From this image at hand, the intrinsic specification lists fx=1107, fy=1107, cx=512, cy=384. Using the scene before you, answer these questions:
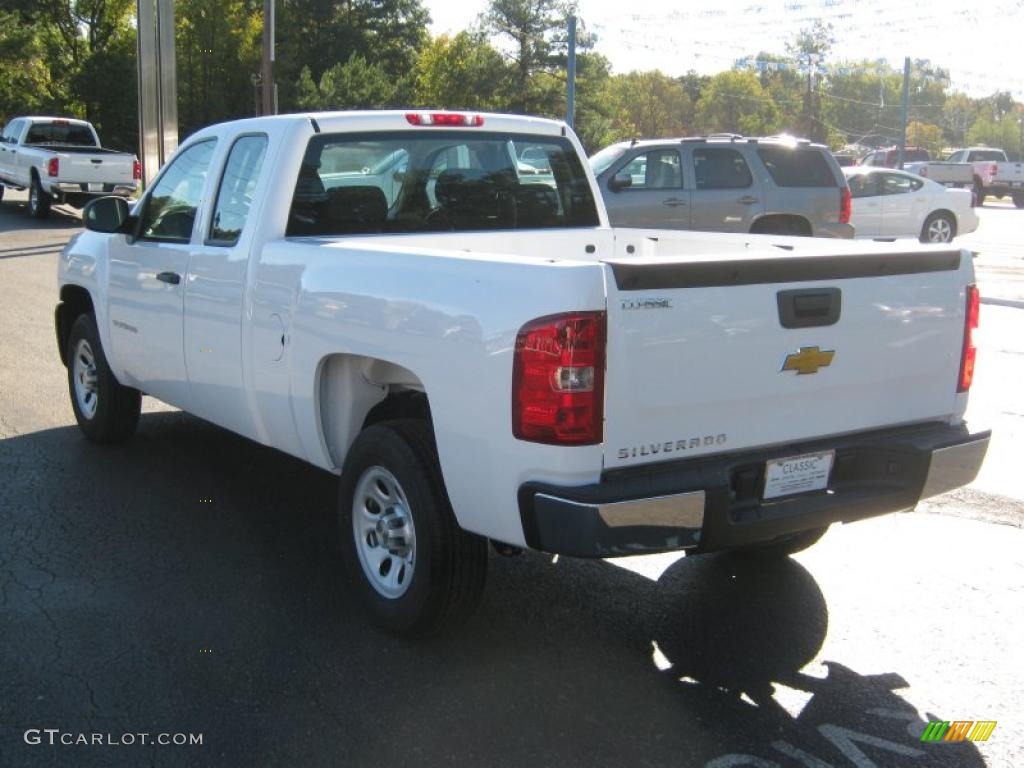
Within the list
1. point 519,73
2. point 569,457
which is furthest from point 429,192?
point 519,73

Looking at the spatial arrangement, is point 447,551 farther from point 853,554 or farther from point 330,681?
point 853,554

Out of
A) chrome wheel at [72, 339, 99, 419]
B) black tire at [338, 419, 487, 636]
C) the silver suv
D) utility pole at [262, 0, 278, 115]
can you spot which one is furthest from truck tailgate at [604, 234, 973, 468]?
utility pole at [262, 0, 278, 115]

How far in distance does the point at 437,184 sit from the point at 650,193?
8871 millimetres

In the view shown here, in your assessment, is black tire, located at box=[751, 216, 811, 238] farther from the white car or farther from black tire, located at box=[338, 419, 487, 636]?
black tire, located at box=[338, 419, 487, 636]

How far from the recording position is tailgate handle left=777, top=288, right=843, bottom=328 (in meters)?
3.67

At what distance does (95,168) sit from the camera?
22203 millimetres

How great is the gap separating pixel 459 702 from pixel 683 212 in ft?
35.8

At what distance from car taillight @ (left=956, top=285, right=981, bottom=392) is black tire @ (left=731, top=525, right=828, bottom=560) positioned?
98 centimetres

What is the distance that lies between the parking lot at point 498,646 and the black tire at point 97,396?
0.58m

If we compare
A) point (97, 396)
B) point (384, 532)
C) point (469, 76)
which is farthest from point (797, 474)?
point (469, 76)

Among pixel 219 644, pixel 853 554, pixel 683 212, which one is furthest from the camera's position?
pixel 683 212

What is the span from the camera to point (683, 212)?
13.8m

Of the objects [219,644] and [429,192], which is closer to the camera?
[219,644]

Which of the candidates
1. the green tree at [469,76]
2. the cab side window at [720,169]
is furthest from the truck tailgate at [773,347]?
the green tree at [469,76]
